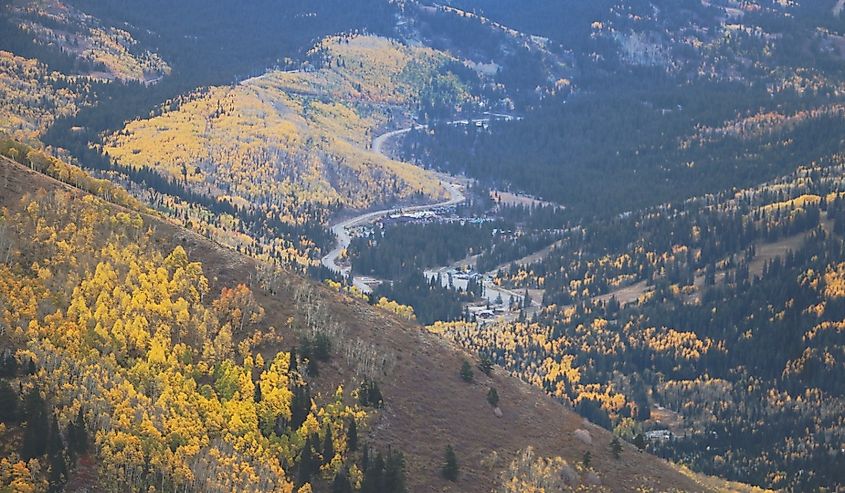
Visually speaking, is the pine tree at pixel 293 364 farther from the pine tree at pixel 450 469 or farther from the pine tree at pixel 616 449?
the pine tree at pixel 616 449

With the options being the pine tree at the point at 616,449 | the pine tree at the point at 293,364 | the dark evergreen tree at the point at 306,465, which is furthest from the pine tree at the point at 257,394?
the pine tree at the point at 616,449

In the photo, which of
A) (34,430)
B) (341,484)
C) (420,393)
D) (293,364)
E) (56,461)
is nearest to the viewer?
(56,461)

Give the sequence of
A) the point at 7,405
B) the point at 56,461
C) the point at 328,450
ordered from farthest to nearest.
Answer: the point at 328,450 → the point at 7,405 → the point at 56,461

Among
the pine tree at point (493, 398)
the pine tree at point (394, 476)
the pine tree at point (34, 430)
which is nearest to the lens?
the pine tree at point (34, 430)

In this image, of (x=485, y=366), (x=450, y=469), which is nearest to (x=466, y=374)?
(x=485, y=366)

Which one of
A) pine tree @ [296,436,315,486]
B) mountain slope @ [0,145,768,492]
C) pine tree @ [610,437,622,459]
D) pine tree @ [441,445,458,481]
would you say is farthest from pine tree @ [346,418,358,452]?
pine tree @ [610,437,622,459]

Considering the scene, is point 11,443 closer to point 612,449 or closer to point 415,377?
point 415,377

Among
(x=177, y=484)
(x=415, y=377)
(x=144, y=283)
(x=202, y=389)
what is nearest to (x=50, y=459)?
(x=177, y=484)

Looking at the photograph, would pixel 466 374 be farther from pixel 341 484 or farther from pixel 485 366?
pixel 341 484

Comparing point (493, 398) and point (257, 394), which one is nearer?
point (257, 394)

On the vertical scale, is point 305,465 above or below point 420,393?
below

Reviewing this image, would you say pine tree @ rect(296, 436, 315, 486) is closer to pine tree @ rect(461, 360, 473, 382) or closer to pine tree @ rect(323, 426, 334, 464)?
pine tree @ rect(323, 426, 334, 464)
